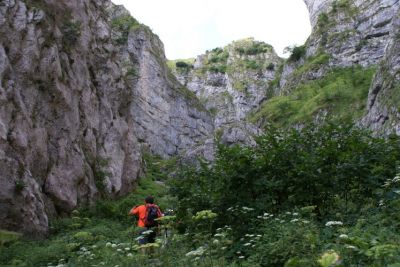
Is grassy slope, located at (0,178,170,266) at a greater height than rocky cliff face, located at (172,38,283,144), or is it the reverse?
rocky cliff face, located at (172,38,283,144)

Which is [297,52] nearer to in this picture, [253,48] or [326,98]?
[326,98]

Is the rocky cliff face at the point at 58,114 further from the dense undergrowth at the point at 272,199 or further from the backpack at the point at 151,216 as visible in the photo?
the backpack at the point at 151,216

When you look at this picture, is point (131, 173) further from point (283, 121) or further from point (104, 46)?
point (283, 121)

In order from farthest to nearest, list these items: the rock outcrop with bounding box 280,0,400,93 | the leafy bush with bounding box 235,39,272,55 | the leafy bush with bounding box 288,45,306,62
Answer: the leafy bush with bounding box 235,39,272,55
the leafy bush with bounding box 288,45,306,62
the rock outcrop with bounding box 280,0,400,93

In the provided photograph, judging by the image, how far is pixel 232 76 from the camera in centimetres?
9956

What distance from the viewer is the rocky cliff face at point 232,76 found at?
93375 mm

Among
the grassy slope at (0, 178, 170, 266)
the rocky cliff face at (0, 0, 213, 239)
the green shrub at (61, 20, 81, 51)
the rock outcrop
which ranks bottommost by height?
the grassy slope at (0, 178, 170, 266)

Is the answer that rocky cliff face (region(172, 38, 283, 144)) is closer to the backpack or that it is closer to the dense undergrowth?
the dense undergrowth

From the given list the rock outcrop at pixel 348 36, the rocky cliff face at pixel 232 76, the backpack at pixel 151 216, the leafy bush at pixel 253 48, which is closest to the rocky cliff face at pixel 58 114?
the backpack at pixel 151 216

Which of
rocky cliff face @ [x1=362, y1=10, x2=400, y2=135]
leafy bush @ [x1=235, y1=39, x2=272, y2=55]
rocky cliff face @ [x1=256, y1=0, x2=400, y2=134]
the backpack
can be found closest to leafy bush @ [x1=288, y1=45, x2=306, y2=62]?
rocky cliff face @ [x1=256, y1=0, x2=400, y2=134]

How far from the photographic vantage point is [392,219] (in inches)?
287

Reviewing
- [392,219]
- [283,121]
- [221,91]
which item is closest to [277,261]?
[392,219]

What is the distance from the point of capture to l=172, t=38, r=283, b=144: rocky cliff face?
3676 inches

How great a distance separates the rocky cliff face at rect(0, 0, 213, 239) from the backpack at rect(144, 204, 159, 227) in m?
5.17
